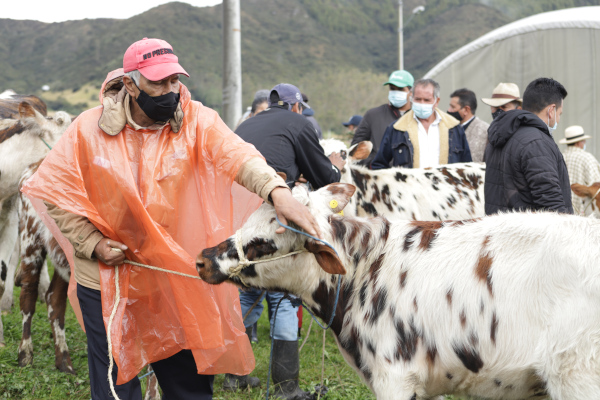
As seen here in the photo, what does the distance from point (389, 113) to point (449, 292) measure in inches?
188

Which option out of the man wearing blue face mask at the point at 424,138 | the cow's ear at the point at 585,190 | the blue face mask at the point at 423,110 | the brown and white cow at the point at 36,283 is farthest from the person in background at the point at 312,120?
the cow's ear at the point at 585,190

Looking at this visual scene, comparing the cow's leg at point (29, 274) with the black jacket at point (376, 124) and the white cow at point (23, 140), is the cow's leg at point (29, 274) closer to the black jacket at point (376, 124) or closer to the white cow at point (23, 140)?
the white cow at point (23, 140)

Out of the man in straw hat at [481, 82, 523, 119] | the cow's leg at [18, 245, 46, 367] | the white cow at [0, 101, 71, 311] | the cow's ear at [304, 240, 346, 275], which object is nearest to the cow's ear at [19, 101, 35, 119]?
the white cow at [0, 101, 71, 311]

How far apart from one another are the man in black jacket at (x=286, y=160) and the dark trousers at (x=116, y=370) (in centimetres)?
112

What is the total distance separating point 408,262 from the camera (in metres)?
3.07

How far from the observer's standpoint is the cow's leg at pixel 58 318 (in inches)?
210

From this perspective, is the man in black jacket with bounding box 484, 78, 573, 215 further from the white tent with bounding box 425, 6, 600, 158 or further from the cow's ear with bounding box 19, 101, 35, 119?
the white tent with bounding box 425, 6, 600, 158

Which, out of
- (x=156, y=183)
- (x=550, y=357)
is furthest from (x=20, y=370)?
(x=550, y=357)

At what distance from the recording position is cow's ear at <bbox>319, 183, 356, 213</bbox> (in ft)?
10.3

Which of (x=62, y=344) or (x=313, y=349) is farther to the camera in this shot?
(x=313, y=349)

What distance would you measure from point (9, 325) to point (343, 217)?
4.90 m

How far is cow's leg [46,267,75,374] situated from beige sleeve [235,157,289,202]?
3025 mm

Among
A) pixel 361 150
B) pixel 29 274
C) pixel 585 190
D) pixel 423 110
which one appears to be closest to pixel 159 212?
pixel 29 274

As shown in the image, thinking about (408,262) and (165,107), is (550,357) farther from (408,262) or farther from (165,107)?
(165,107)
